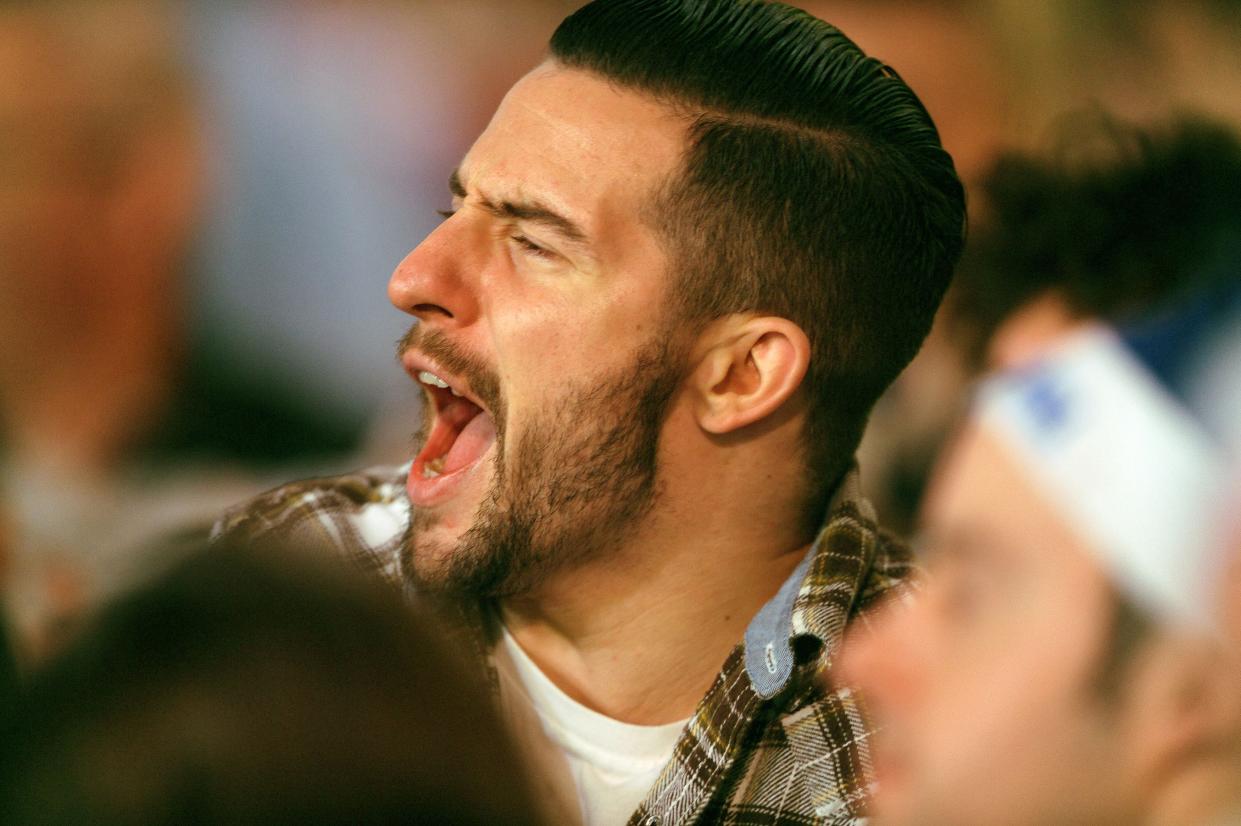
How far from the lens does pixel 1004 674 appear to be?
0.81 metres

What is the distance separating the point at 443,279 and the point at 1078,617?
29.4 inches

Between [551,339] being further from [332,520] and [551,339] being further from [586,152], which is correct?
[332,520]

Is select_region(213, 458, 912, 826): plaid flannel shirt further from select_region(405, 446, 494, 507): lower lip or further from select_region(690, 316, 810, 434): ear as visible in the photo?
select_region(405, 446, 494, 507): lower lip

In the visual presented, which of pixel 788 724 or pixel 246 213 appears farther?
pixel 246 213

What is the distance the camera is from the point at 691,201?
1297mm

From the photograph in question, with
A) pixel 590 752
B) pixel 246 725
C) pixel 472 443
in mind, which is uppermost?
pixel 246 725

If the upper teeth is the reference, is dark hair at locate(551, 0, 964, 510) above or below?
above

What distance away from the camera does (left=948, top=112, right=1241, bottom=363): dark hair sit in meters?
0.98

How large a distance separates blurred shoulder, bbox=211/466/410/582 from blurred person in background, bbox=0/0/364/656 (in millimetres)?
399

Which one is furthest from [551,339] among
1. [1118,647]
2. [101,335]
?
[101,335]

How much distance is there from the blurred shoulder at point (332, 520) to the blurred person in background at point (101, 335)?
0.40 m

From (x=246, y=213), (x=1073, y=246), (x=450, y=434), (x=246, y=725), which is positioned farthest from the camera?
(x=246, y=213)

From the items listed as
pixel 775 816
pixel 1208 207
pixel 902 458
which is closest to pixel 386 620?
pixel 775 816

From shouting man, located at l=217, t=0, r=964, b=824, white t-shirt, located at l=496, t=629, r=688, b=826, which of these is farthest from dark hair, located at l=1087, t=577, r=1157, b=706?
white t-shirt, located at l=496, t=629, r=688, b=826
